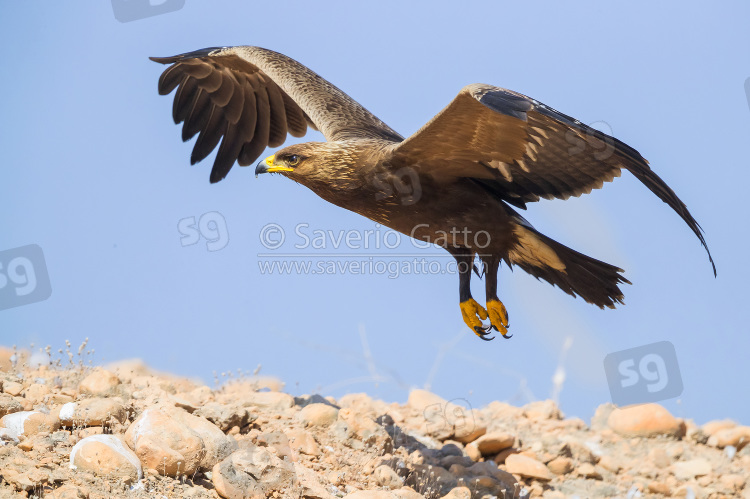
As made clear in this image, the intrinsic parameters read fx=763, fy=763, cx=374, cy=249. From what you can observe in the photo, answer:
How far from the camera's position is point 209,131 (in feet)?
26.7

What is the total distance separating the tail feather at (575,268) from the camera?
584cm

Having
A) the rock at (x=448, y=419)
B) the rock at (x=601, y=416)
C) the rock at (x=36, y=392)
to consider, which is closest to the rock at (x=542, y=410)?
the rock at (x=601, y=416)

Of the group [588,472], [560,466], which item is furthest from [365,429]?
[588,472]

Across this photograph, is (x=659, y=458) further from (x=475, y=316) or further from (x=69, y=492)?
(x=69, y=492)

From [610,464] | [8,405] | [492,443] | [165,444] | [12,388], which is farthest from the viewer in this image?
[610,464]

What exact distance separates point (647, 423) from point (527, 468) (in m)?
1.54

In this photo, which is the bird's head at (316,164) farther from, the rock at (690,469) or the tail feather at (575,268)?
the rock at (690,469)

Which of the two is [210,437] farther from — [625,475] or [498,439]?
[625,475]

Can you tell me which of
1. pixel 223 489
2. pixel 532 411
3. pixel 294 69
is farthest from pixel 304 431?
pixel 294 69

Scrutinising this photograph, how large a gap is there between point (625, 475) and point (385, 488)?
243 centimetres

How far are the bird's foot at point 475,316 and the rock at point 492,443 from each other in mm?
1008

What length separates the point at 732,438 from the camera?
699 centimetres

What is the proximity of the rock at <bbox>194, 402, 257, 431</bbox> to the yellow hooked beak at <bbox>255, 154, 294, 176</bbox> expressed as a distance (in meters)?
1.82

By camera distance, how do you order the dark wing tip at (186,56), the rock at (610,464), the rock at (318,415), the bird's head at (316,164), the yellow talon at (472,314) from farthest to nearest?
the dark wing tip at (186,56) → the rock at (610,464) → the yellow talon at (472,314) → the rock at (318,415) → the bird's head at (316,164)
